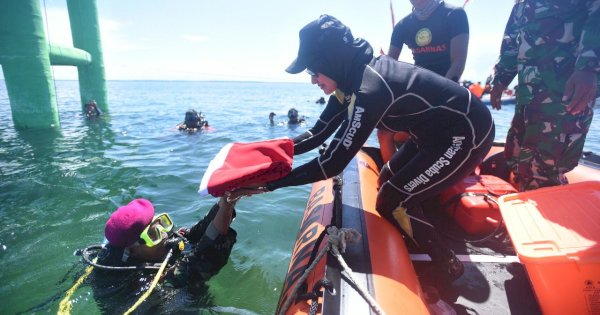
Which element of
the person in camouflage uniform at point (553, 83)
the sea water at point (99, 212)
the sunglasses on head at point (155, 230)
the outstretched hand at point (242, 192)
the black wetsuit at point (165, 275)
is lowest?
the sea water at point (99, 212)

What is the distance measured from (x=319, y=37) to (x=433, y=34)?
1.90 m

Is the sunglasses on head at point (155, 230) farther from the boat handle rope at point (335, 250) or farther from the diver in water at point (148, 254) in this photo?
the boat handle rope at point (335, 250)

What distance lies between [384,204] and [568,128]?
152cm

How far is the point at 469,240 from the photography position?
9.20ft

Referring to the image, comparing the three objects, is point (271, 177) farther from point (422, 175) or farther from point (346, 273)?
point (422, 175)

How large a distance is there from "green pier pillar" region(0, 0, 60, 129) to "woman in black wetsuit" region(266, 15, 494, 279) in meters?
11.8

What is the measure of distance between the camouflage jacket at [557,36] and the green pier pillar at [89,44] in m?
17.5

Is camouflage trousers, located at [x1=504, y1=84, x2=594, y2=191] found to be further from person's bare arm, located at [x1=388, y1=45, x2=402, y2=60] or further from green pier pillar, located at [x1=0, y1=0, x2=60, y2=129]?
green pier pillar, located at [x1=0, y1=0, x2=60, y2=129]

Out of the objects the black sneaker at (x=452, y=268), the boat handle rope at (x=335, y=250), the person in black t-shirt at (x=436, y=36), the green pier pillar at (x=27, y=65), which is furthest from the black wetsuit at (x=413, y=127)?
the green pier pillar at (x=27, y=65)

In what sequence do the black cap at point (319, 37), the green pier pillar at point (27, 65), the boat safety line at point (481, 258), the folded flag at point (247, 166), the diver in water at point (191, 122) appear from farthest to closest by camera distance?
1. the diver in water at point (191, 122)
2. the green pier pillar at point (27, 65)
3. the boat safety line at point (481, 258)
4. the black cap at point (319, 37)
5. the folded flag at point (247, 166)

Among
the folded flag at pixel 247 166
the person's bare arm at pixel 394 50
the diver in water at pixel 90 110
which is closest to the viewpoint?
the folded flag at pixel 247 166

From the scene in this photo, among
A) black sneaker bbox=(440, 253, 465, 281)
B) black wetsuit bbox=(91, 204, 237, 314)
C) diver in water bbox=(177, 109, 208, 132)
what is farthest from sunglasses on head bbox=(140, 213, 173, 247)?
diver in water bbox=(177, 109, 208, 132)

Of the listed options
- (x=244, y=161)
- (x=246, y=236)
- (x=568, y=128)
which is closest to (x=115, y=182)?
(x=246, y=236)

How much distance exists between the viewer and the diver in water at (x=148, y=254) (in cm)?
222
